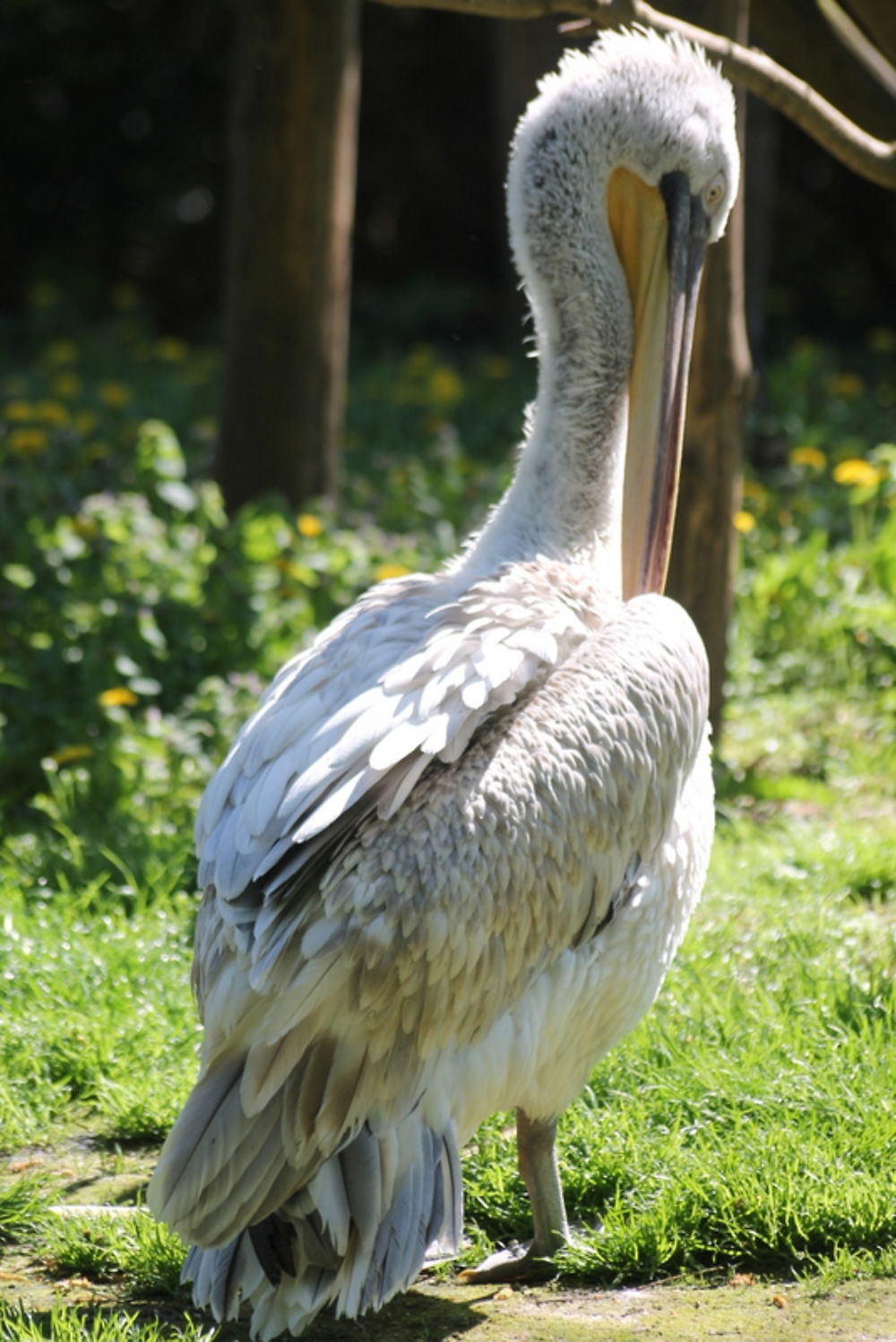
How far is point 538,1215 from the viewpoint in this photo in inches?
116

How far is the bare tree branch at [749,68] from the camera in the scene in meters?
3.35

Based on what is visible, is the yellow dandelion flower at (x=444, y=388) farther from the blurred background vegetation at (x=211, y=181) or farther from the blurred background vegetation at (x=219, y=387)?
the blurred background vegetation at (x=211, y=181)

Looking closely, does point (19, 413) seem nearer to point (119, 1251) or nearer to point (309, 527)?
point (309, 527)

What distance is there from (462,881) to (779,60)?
296 cm

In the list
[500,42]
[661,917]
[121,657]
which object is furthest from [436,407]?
[661,917]

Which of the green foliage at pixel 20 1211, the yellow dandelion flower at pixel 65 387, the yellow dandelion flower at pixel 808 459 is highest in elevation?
the yellow dandelion flower at pixel 65 387

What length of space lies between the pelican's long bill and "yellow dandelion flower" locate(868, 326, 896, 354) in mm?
7587

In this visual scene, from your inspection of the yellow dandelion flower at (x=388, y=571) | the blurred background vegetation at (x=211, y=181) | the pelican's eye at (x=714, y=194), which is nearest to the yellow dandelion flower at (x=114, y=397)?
the yellow dandelion flower at (x=388, y=571)

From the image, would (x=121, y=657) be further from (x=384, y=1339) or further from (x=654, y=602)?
(x=384, y=1339)

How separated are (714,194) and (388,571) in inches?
86.0

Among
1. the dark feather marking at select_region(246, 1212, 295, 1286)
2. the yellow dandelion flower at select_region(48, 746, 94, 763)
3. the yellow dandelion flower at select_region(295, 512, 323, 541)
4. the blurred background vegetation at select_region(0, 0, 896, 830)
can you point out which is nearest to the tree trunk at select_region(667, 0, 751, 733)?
the blurred background vegetation at select_region(0, 0, 896, 830)

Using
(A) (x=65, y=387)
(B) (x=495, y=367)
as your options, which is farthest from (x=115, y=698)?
(B) (x=495, y=367)

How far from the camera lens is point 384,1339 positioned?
8.90 ft

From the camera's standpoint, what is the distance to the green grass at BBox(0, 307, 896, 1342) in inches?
115
